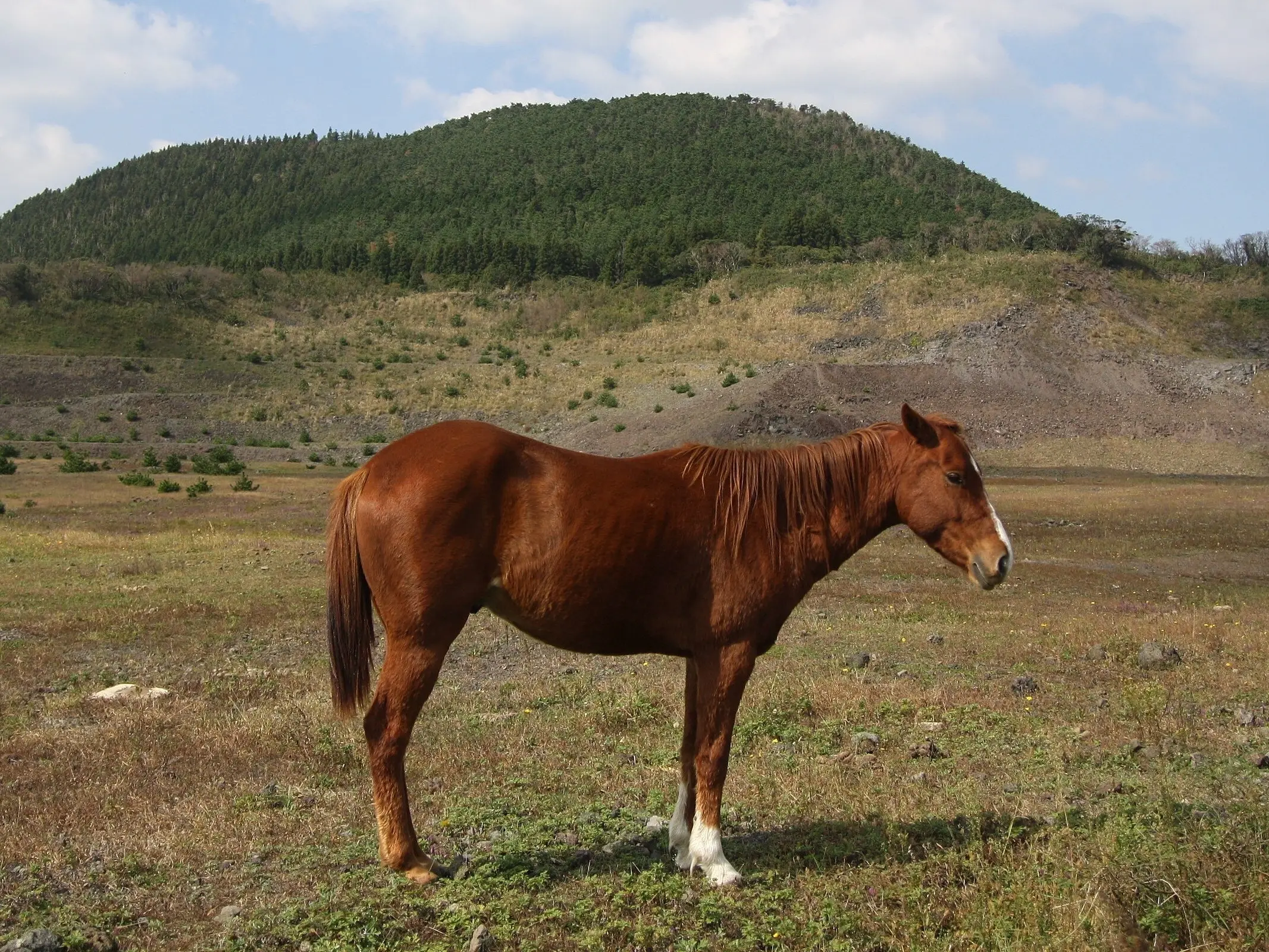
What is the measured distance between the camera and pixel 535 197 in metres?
119

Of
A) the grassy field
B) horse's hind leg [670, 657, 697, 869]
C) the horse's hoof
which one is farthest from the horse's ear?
the horse's hoof

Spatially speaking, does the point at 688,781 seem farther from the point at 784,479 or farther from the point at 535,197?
the point at 535,197

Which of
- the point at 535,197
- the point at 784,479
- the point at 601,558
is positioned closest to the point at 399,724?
the point at 601,558

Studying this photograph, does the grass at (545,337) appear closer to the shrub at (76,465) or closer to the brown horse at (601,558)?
the shrub at (76,465)

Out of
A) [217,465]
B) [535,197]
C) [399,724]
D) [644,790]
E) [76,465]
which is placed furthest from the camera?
[535,197]

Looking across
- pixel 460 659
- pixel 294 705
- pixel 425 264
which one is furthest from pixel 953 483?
pixel 425 264

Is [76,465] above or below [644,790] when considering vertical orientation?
below

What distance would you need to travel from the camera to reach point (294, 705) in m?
9.16

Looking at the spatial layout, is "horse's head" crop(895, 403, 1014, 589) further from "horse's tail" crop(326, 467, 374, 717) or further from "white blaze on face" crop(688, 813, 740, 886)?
"horse's tail" crop(326, 467, 374, 717)

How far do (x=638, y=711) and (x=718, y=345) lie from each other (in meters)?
59.7

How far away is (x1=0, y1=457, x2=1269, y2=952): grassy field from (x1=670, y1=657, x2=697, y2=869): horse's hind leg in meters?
0.16

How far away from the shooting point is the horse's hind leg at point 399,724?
203 inches

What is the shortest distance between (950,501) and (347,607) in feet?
10.7

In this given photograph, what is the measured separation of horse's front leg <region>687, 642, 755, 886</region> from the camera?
523 cm
